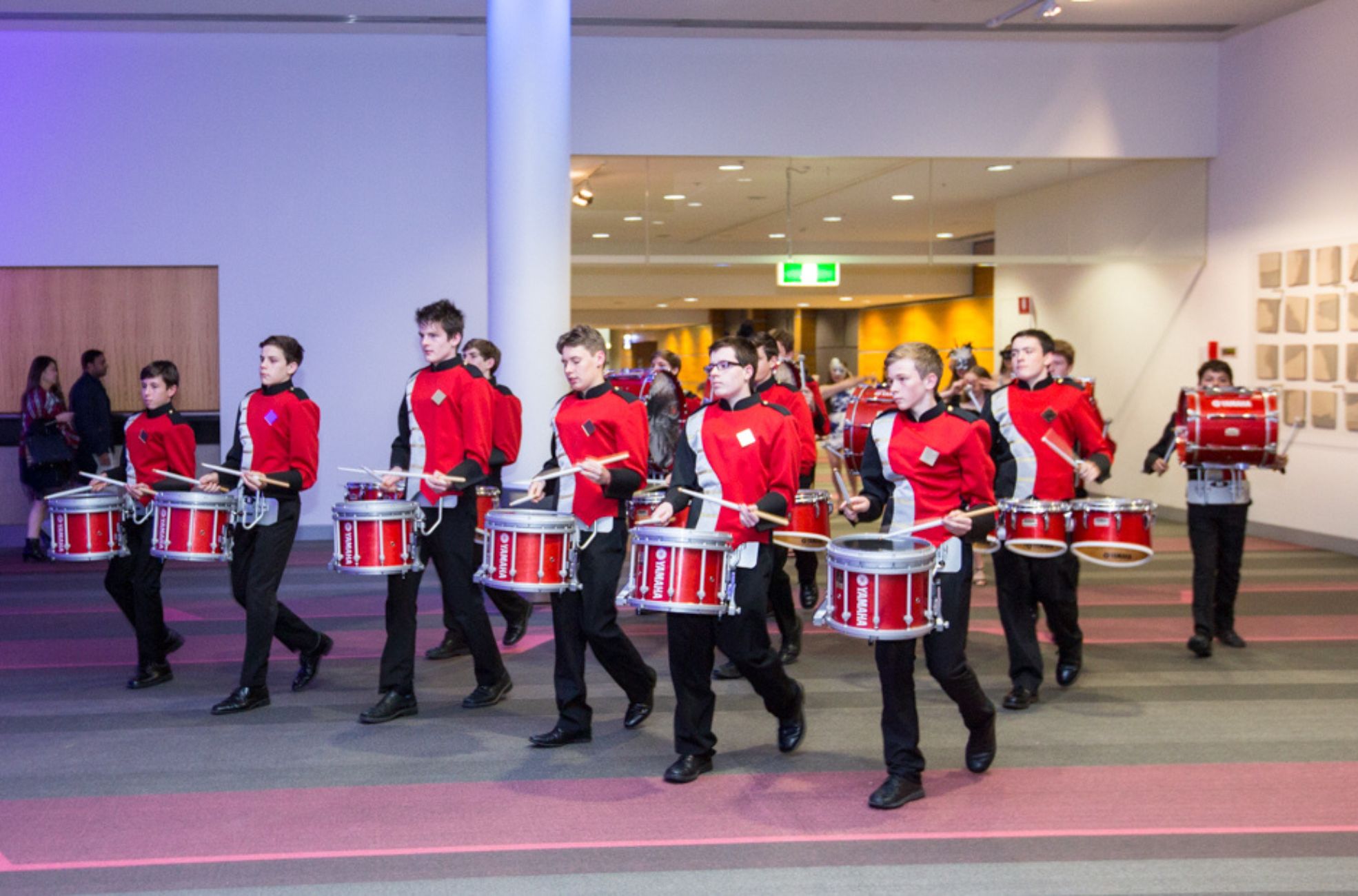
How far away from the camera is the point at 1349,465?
1082 cm

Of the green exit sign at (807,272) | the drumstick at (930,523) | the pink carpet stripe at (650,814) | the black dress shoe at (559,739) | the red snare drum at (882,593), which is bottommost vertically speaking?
the pink carpet stripe at (650,814)

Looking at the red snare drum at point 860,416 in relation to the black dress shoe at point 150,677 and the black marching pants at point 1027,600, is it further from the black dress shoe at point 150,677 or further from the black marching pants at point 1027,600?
the black dress shoe at point 150,677

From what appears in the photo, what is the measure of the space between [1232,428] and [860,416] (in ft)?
8.57

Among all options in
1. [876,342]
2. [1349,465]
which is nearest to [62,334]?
[1349,465]

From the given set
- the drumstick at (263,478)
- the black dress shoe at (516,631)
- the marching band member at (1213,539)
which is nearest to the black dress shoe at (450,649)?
the black dress shoe at (516,631)

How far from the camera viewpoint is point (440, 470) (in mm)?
5668

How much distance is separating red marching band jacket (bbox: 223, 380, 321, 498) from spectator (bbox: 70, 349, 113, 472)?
197 inches

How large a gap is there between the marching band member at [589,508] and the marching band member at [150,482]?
86.5 inches

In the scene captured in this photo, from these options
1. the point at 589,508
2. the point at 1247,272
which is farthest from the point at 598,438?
the point at 1247,272

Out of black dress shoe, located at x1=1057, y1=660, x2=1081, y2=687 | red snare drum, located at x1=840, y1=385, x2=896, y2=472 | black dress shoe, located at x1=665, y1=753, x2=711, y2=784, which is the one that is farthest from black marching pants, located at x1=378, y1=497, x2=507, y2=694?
red snare drum, located at x1=840, y1=385, x2=896, y2=472

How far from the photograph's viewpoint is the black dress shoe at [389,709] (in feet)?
18.7

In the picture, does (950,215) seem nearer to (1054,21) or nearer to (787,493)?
(1054,21)

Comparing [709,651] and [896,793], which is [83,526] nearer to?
[709,651]

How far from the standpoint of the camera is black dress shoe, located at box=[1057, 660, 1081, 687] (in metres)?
6.35
